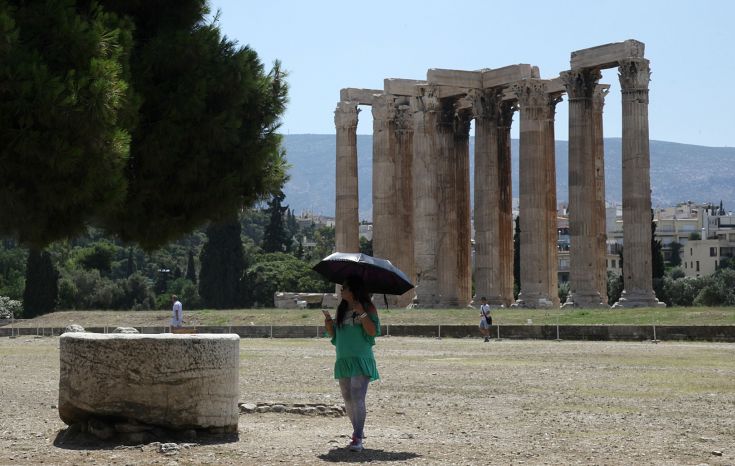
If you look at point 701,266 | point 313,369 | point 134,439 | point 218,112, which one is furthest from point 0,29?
point 701,266

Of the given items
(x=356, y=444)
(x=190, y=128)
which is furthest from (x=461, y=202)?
(x=356, y=444)

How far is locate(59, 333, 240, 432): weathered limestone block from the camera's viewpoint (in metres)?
15.1

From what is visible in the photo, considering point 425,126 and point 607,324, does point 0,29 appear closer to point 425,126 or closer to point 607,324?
point 607,324

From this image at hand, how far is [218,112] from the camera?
17156 mm

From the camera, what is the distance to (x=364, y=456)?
14.3 m

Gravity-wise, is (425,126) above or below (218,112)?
above

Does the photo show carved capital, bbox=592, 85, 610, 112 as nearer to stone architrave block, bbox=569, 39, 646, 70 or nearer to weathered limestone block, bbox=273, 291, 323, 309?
stone architrave block, bbox=569, 39, 646, 70

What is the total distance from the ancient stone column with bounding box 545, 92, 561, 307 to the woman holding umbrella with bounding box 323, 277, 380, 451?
149 ft

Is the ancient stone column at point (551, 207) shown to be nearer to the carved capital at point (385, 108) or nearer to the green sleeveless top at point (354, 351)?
the carved capital at point (385, 108)

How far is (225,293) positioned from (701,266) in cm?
9600

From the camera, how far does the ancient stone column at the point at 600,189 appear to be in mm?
59531

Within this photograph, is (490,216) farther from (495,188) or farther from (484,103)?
(484,103)

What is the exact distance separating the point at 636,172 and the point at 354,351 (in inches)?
1714

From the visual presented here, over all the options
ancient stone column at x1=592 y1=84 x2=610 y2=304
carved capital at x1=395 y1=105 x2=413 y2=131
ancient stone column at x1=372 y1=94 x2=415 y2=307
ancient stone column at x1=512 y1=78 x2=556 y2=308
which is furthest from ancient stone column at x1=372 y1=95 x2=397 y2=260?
ancient stone column at x1=592 y1=84 x2=610 y2=304
